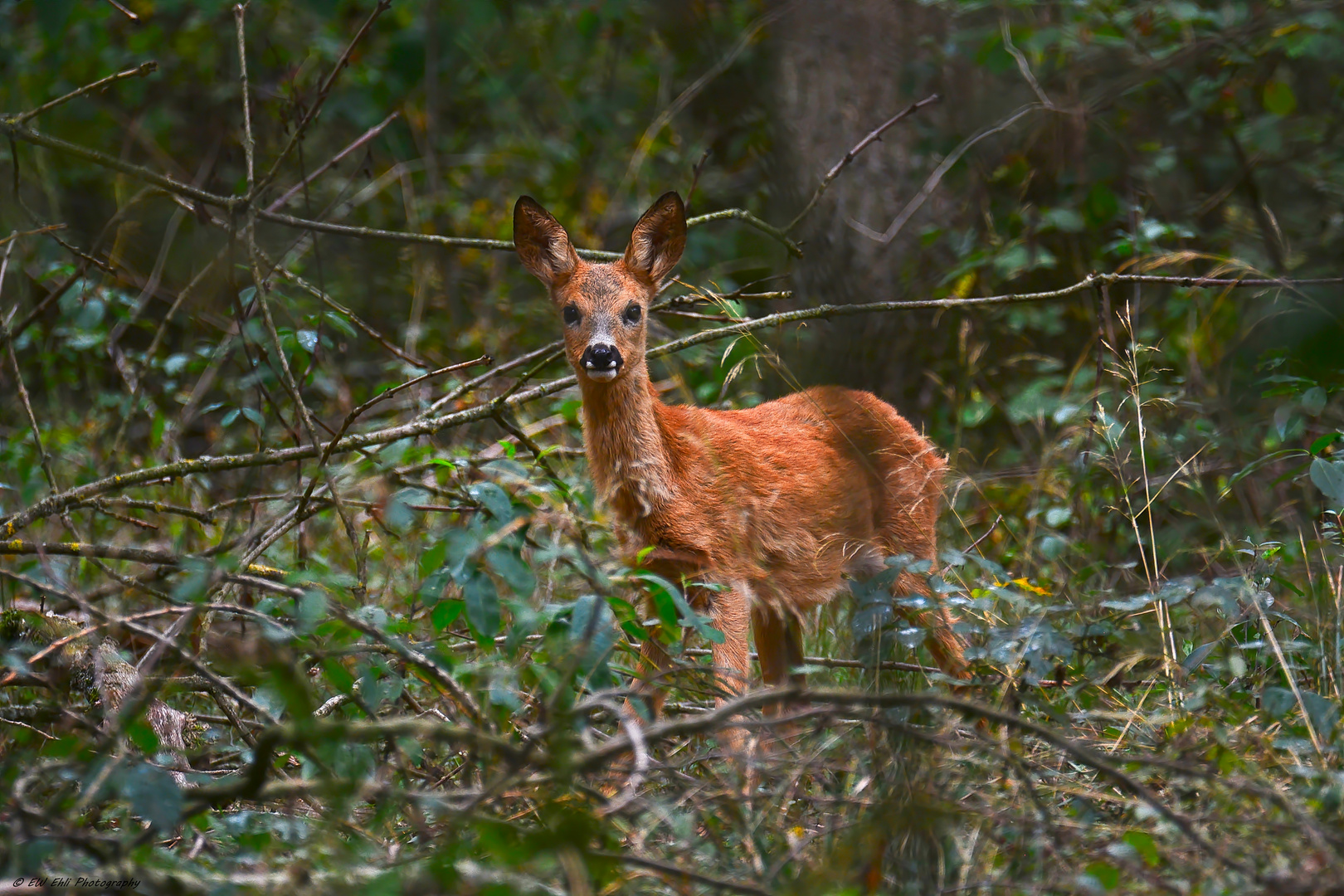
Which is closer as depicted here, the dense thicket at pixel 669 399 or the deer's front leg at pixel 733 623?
the dense thicket at pixel 669 399

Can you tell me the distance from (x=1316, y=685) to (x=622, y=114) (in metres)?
8.03

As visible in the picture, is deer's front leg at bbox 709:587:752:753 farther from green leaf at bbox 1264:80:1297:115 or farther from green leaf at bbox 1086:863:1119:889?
green leaf at bbox 1264:80:1297:115

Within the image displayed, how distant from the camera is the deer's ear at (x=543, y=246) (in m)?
4.75

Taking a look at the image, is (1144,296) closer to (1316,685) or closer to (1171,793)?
(1316,685)

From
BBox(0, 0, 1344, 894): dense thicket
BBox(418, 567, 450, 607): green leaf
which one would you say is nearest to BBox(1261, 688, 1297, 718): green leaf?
BBox(0, 0, 1344, 894): dense thicket

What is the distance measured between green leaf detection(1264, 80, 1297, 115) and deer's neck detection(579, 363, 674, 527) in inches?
164

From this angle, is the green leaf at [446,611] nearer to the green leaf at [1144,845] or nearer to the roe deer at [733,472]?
the roe deer at [733,472]

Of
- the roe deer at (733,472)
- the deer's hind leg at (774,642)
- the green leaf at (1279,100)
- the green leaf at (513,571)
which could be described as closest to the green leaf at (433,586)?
the green leaf at (513,571)

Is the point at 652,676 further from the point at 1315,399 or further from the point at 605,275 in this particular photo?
the point at 1315,399

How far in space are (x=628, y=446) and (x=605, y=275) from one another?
76cm

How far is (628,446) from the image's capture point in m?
4.48

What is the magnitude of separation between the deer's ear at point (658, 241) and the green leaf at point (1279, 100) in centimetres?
379

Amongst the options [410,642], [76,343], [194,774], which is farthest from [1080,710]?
[76,343]

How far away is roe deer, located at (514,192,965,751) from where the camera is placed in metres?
4.34
